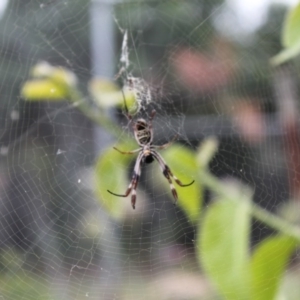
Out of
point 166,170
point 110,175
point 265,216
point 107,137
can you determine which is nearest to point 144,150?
point 166,170

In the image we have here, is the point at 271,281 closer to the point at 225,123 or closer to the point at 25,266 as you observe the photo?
the point at 25,266

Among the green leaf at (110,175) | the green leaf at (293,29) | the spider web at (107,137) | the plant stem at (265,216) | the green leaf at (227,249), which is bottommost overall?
the spider web at (107,137)

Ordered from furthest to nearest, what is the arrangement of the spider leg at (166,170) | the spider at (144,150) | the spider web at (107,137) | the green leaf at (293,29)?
the spider web at (107,137)
the spider at (144,150)
the spider leg at (166,170)
the green leaf at (293,29)

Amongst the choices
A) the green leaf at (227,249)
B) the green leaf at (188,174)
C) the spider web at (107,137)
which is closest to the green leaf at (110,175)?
the green leaf at (188,174)

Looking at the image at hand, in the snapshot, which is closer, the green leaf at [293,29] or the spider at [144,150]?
the green leaf at [293,29]

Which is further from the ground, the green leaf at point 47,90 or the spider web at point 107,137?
the green leaf at point 47,90

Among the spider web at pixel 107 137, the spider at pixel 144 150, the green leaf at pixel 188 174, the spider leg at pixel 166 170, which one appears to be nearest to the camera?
the green leaf at pixel 188 174

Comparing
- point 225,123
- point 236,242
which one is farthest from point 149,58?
point 236,242

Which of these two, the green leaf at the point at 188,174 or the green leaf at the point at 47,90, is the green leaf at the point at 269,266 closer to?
the green leaf at the point at 188,174
